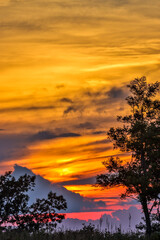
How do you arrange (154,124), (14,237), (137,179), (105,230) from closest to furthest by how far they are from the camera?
(14,237) → (105,230) → (137,179) → (154,124)

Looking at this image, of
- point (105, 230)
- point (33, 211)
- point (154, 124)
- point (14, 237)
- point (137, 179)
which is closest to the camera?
point (14, 237)

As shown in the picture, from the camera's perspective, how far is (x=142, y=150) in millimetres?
33906

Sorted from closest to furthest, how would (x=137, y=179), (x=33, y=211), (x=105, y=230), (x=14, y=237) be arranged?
1. (x=14, y=237)
2. (x=105, y=230)
3. (x=137, y=179)
4. (x=33, y=211)

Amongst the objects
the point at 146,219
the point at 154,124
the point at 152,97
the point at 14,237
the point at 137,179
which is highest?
the point at 152,97

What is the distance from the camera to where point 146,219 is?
3388 cm

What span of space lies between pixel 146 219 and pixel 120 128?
8250 mm

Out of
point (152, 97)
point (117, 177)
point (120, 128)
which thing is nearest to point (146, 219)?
point (117, 177)

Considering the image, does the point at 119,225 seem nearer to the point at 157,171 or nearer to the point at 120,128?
the point at 157,171

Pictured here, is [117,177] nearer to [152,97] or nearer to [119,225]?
[152,97]

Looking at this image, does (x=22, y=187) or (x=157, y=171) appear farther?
(x=22, y=187)

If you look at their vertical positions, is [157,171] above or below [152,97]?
below

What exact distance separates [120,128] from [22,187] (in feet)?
34.9

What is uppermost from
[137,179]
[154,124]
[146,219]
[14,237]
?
[154,124]

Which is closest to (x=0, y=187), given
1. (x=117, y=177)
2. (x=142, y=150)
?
(x=117, y=177)
